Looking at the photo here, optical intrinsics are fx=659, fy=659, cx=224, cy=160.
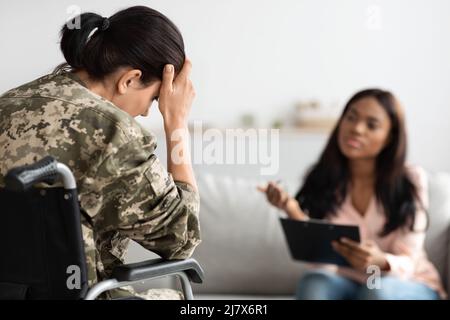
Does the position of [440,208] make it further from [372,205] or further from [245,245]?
[245,245]

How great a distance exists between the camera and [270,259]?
2.37 m

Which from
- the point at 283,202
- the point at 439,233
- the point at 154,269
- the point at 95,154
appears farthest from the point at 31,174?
the point at 439,233

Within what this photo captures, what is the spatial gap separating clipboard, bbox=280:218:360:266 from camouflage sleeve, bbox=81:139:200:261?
910 millimetres

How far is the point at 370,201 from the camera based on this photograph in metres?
2.30

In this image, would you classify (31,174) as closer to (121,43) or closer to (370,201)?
(121,43)

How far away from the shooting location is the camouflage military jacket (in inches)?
42.6

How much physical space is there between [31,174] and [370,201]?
1583 mm

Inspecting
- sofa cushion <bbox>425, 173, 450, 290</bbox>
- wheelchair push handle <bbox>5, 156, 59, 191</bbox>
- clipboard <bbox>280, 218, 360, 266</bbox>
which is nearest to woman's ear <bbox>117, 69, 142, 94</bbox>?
wheelchair push handle <bbox>5, 156, 59, 191</bbox>

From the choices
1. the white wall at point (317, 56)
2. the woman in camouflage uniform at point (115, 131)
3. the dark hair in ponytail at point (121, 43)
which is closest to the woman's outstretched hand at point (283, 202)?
the white wall at point (317, 56)

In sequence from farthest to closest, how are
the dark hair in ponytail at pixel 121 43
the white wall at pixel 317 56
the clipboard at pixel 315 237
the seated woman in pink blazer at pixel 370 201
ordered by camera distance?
the white wall at pixel 317 56 → the seated woman in pink blazer at pixel 370 201 → the clipboard at pixel 315 237 → the dark hair in ponytail at pixel 121 43

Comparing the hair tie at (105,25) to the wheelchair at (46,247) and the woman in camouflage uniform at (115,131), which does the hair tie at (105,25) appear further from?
the wheelchair at (46,247)

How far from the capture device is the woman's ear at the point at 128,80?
48.4 inches
